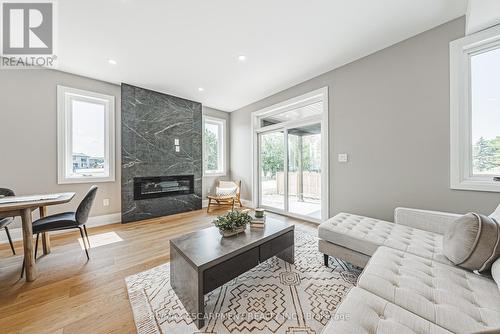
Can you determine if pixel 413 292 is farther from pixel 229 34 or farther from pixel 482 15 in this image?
pixel 229 34

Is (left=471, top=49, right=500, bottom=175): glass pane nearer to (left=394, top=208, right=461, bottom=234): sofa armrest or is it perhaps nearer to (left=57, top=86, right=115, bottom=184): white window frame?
(left=394, top=208, right=461, bottom=234): sofa armrest

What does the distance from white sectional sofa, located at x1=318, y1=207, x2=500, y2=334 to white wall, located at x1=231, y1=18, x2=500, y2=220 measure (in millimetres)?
576

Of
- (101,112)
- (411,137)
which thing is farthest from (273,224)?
(101,112)

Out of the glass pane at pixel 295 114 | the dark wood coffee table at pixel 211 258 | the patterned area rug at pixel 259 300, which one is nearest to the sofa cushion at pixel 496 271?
the patterned area rug at pixel 259 300

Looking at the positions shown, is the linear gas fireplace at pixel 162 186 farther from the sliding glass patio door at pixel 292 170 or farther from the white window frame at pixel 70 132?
the sliding glass patio door at pixel 292 170

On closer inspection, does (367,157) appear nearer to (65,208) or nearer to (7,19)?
(7,19)

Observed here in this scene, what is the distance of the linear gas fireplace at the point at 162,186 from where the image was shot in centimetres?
384

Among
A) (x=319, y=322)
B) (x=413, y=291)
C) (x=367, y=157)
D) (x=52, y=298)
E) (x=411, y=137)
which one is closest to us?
(x=413, y=291)

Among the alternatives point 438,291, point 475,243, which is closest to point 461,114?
point 475,243

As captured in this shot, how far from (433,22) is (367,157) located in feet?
5.45

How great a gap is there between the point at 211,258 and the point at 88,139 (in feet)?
11.7

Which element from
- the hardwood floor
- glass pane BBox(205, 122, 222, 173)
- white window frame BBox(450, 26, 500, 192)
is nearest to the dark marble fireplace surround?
glass pane BBox(205, 122, 222, 173)

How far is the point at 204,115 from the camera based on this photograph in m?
4.94

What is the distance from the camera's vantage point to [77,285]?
1765 mm
